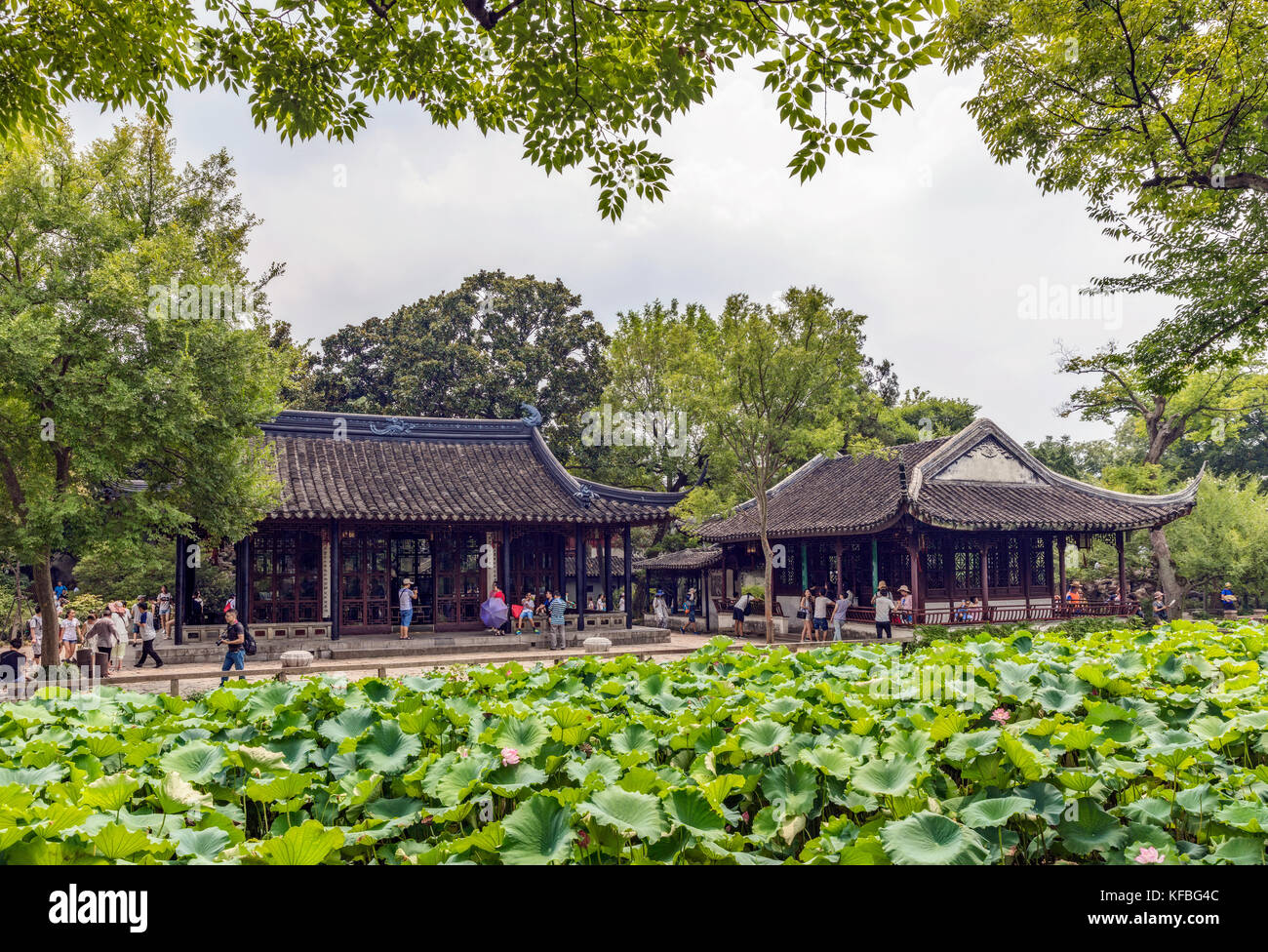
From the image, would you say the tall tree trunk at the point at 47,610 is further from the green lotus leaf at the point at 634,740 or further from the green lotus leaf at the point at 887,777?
the green lotus leaf at the point at 887,777

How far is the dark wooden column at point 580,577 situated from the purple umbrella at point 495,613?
73.3 inches

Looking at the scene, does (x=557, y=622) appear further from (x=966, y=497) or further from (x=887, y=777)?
(x=887, y=777)

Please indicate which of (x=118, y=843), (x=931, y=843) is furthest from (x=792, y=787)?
(x=118, y=843)

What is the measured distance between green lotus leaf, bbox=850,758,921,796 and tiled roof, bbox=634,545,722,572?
23.8m

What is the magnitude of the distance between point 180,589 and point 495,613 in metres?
6.54

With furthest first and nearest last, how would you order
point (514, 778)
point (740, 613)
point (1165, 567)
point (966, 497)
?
point (1165, 567) < point (740, 613) < point (966, 497) < point (514, 778)

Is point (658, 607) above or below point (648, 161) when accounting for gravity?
below

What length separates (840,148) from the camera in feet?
16.0

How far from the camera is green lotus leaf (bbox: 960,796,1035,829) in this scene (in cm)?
235

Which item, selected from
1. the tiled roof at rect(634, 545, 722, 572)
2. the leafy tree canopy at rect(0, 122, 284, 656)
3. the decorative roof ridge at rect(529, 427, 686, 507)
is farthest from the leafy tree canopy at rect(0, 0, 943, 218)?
the tiled roof at rect(634, 545, 722, 572)

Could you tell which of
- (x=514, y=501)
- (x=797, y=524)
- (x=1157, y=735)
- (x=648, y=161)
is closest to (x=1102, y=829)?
(x=1157, y=735)

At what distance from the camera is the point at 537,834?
2158mm
